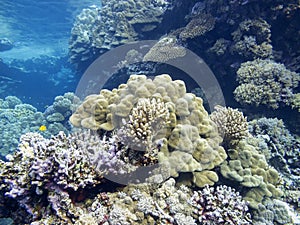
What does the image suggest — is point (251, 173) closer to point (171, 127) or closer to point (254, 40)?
point (171, 127)

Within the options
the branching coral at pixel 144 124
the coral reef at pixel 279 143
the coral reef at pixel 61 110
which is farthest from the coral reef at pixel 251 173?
the coral reef at pixel 61 110

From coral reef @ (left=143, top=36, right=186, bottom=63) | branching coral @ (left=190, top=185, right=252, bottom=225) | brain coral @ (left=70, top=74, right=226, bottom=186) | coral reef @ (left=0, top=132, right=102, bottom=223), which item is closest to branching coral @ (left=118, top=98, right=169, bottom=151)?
brain coral @ (left=70, top=74, right=226, bottom=186)

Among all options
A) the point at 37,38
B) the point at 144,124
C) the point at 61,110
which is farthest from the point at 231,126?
the point at 37,38

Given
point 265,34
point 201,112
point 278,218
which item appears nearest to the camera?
point 201,112

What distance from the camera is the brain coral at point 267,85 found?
23.9 feet

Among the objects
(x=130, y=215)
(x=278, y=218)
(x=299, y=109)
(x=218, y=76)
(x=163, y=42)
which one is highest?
(x=163, y=42)

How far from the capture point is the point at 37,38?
1252 inches

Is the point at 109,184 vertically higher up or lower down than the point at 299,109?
lower down

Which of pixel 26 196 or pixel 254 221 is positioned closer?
pixel 26 196

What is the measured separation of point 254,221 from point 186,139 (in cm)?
216

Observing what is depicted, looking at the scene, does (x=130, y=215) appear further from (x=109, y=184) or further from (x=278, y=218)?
(x=278, y=218)

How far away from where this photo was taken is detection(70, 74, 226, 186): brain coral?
11.3ft

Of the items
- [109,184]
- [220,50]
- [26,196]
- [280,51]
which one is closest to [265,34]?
[280,51]

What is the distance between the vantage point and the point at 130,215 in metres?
3.09
